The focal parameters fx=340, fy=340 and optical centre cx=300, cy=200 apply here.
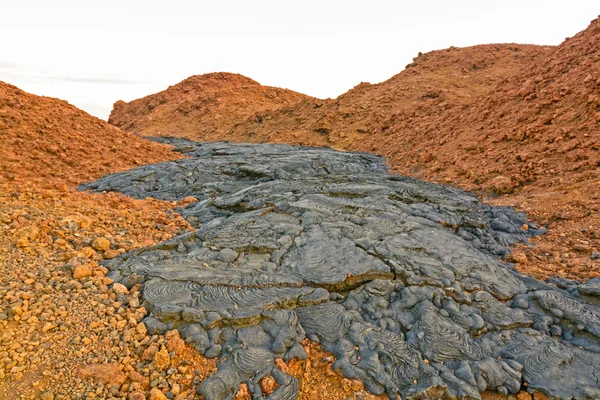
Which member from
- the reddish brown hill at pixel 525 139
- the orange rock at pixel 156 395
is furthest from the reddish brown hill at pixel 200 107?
the orange rock at pixel 156 395

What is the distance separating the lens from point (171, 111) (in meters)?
24.0

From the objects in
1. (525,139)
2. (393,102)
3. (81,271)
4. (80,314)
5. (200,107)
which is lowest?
(80,314)

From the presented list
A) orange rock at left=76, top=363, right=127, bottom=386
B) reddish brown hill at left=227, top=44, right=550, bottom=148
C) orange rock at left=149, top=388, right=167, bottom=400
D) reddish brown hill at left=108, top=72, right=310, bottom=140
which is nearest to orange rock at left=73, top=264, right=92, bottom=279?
orange rock at left=76, top=363, right=127, bottom=386

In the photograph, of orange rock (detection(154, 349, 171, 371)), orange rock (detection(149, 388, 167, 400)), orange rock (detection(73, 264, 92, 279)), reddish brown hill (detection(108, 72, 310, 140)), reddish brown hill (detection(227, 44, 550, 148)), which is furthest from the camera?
reddish brown hill (detection(108, 72, 310, 140))

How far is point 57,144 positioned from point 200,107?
50.7 ft

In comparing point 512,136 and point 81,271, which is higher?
point 512,136

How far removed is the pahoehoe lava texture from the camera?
264 cm

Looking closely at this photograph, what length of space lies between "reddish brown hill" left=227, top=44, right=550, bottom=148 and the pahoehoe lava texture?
342 inches

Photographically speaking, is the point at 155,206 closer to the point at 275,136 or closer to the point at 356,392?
the point at 356,392

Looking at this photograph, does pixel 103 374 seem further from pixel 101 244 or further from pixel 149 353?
pixel 101 244

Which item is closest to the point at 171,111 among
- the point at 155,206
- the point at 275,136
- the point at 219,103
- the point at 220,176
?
the point at 219,103

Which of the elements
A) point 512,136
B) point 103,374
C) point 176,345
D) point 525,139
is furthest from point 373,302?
point 512,136

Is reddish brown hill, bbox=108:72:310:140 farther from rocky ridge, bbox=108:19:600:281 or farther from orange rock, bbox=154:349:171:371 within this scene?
orange rock, bbox=154:349:171:371

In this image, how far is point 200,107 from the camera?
2327 cm
